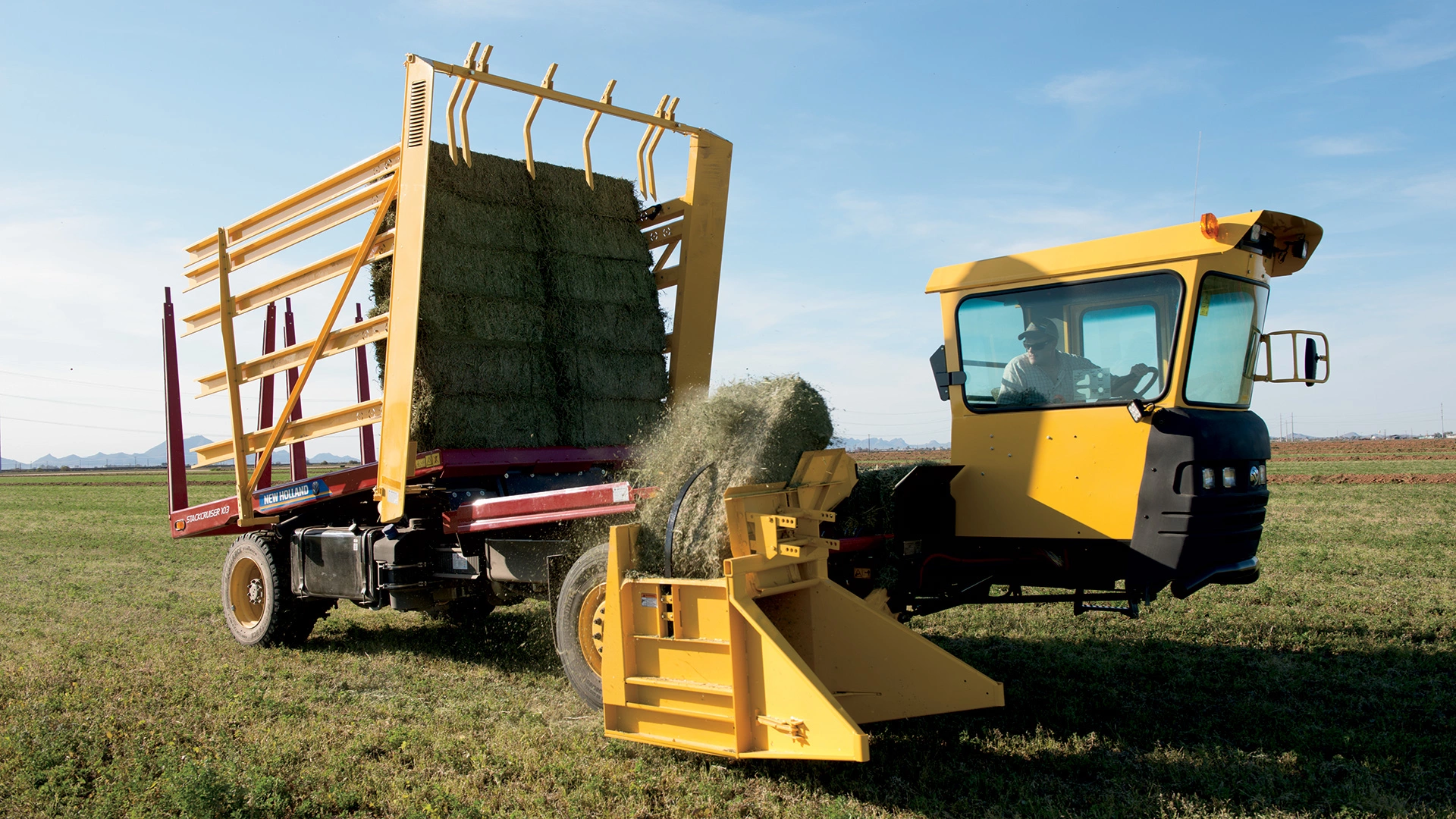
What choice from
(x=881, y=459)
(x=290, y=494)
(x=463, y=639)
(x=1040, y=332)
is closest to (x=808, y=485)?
(x=1040, y=332)

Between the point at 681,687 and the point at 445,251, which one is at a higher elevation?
the point at 445,251

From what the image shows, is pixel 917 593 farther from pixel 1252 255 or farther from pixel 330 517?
pixel 330 517

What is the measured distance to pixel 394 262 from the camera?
21.8 ft

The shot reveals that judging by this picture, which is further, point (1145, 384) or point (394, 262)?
point (394, 262)

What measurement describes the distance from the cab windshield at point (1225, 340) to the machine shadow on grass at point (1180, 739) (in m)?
1.84

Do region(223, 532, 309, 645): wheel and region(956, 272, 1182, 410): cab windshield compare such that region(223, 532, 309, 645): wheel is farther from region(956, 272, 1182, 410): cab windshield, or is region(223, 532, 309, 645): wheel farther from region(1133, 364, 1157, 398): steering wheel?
region(1133, 364, 1157, 398): steering wheel

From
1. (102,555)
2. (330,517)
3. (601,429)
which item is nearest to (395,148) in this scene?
(601,429)

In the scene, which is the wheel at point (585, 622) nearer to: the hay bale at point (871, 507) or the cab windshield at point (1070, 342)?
the hay bale at point (871, 507)

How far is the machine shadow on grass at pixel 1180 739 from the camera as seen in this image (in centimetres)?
432

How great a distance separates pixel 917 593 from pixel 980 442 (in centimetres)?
105

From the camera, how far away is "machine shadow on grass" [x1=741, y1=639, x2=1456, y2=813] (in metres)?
4.32

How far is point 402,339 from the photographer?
252 inches

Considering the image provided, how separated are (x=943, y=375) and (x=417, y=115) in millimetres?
3905

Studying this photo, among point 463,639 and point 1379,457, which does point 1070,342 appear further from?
point 1379,457
